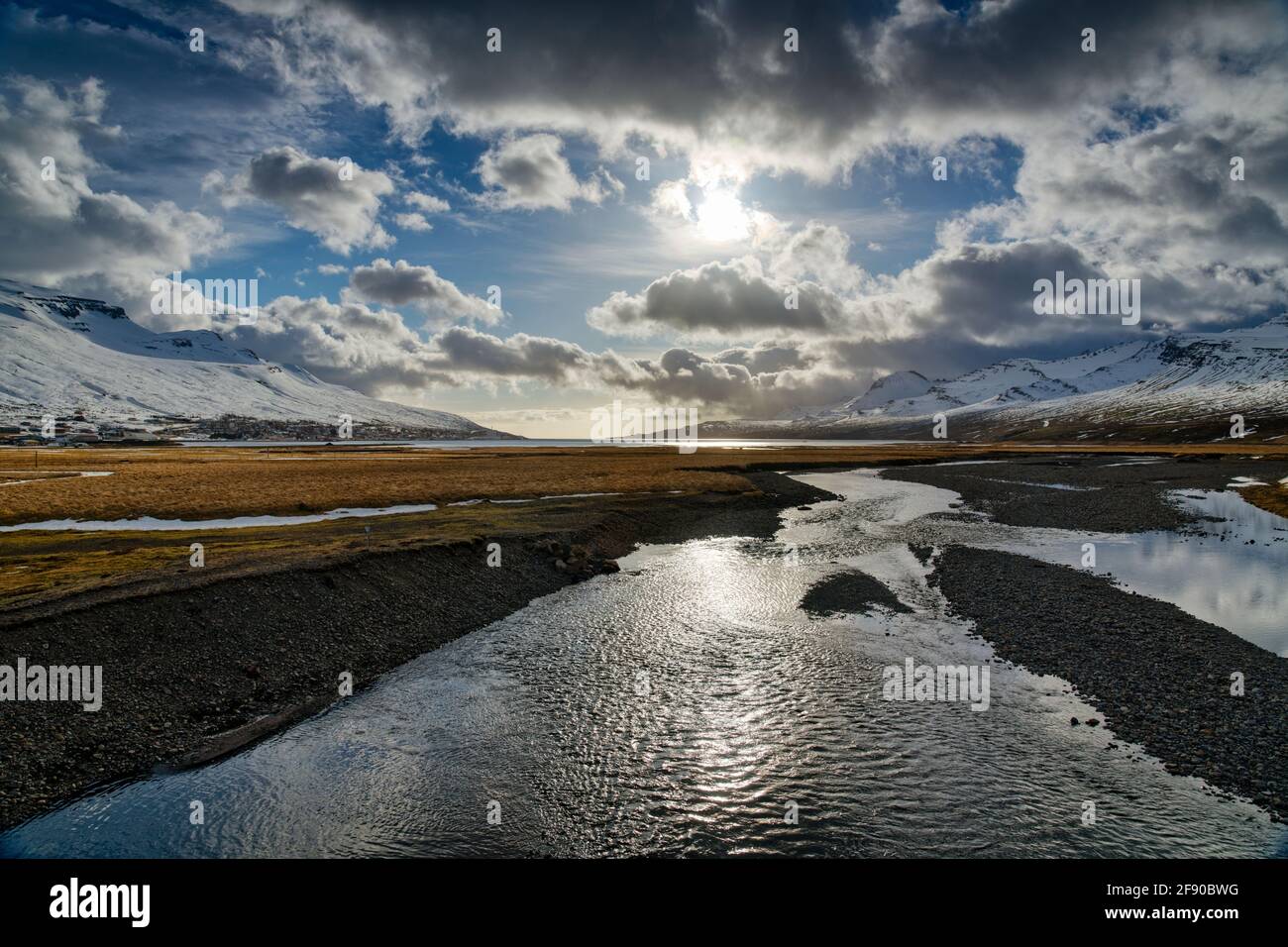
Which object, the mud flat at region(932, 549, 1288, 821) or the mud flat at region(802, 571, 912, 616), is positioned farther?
the mud flat at region(802, 571, 912, 616)

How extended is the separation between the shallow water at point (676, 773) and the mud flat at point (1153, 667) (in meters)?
0.94

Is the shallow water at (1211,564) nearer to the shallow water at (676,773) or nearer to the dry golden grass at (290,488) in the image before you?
the shallow water at (676,773)

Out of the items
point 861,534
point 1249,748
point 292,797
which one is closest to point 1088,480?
point 861,534

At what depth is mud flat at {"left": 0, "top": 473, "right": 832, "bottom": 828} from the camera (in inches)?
653

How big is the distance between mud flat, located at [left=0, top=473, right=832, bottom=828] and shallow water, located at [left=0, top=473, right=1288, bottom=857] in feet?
4.40

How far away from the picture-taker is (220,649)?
72.5ft

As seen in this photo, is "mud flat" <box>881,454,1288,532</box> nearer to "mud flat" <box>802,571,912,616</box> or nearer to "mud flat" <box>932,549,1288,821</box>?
"mud flat" <box>932,549,1288,821</box>

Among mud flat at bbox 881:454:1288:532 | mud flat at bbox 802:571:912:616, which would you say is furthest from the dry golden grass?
mud flat at bbox 802:571:912:616

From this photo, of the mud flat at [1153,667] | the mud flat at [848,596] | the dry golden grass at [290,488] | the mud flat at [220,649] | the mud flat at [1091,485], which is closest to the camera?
the mud flat at [220,649]

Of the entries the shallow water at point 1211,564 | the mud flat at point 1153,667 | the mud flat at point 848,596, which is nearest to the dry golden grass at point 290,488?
the shallow water at point 1211,564

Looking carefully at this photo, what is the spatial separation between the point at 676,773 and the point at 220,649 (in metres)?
16.5

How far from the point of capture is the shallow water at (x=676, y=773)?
13.9m

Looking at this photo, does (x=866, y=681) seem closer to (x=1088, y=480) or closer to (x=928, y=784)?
(x=928, y=784)
